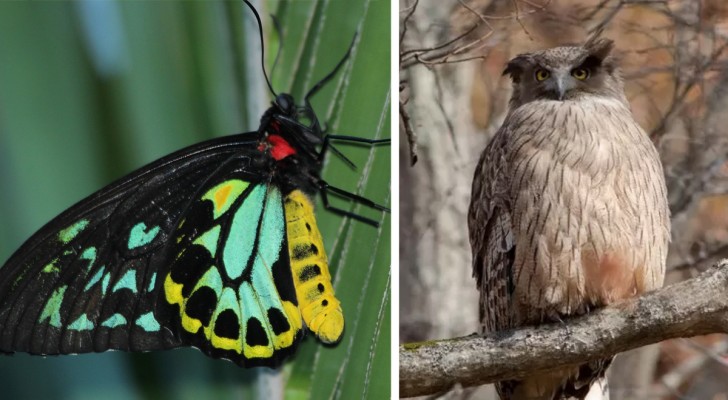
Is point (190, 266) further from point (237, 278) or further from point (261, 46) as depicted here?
point (261, 46)

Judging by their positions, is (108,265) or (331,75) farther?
(331,75)

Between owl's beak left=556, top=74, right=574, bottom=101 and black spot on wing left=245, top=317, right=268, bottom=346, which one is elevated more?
owl's beak left=556, top=74, right=574, bottom=101

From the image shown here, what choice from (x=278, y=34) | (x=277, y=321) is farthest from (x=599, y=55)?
(x=277, y=321)

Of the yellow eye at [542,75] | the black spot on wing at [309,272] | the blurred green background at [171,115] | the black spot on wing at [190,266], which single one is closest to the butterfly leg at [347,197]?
the blurred green background at [171,115]

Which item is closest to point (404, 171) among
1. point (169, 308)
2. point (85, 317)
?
point (169, 308)

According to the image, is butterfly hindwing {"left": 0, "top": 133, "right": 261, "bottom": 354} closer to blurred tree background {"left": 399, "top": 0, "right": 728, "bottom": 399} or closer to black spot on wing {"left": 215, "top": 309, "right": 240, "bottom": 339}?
black spot on wing {"left": 215, "top": 309, "right": 240, "bottom": 339}

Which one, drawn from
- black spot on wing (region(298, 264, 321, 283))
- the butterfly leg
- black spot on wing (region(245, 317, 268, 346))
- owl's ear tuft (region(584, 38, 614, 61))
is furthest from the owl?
black spot on wing (region(245, 317, 268, 346))
